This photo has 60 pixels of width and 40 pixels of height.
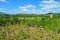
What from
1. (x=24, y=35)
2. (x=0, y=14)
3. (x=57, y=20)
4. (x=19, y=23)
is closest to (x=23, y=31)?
(x=24, y=35)

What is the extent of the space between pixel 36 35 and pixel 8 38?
476 millimetres

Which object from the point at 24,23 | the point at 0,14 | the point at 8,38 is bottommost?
the point at 8,38

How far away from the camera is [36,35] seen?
2.65 metres

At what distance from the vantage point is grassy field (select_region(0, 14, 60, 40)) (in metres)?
2.62

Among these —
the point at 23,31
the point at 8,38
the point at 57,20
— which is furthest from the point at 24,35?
the point at 57,20

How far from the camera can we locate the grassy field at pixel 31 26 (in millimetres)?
2617

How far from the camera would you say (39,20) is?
9.80ft

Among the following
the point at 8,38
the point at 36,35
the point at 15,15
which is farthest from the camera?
the point at 15,15

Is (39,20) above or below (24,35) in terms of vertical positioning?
above

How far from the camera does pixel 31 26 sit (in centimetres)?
296

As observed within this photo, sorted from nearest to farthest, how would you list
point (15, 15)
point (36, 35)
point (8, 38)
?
point (8, 38), point (36, 35), point (15, 15)

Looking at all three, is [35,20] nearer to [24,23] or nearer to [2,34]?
[24,23]

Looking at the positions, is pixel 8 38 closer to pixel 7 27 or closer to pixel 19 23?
pixel 7 27

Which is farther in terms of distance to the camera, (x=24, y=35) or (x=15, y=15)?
(x=15, y=15)
